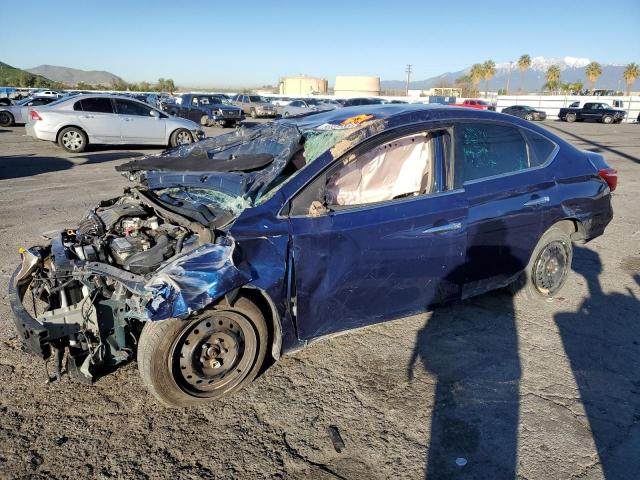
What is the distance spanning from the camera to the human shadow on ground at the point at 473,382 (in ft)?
8.40

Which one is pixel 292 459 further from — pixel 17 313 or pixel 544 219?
pixel 544 219

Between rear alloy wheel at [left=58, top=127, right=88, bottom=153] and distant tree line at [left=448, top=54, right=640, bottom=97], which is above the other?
distant tree line at [left=448, top=54, right=640, bottom=97]

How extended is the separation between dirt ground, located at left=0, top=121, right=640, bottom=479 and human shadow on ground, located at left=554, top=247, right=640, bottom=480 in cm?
1

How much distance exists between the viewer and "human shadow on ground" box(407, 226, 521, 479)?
2561 mm

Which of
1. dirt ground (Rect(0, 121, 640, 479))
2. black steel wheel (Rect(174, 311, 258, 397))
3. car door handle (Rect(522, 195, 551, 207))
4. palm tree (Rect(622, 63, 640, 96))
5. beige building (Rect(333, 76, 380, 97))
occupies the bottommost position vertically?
dirt ground (Rect(0, 121, 640, 479))

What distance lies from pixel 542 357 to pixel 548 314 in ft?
2.68

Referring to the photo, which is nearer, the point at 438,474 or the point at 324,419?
the point at 438,474

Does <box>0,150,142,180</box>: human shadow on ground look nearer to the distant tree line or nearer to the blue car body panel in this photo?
the blue car body panel

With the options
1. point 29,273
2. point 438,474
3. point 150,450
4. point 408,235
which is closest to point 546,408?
point 438,474

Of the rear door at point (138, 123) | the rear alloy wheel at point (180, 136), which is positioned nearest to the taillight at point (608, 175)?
the rear alloy wheel at point (180, 136)

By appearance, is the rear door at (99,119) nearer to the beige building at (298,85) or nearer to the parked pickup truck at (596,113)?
the parked pickup truck at (596,113)

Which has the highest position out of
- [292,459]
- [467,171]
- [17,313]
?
[467,171]

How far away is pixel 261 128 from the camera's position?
434 cm

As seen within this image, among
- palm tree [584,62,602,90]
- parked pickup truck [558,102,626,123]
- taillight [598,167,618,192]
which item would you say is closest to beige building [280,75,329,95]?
palm tree [584,62,602,90]
